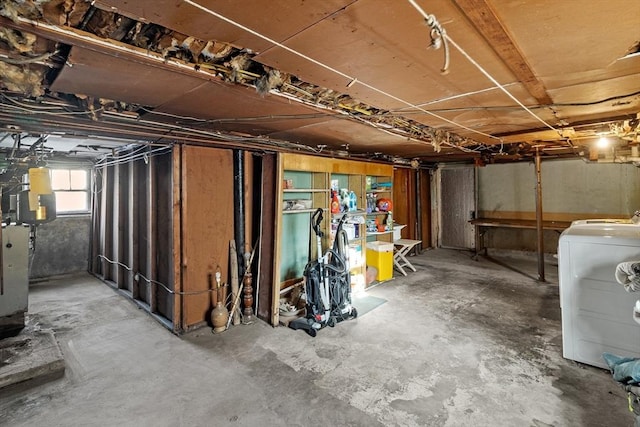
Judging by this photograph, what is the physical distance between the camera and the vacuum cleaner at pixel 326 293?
11.1ft

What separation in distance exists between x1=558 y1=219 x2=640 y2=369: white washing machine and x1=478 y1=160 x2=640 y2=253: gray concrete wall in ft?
13.9

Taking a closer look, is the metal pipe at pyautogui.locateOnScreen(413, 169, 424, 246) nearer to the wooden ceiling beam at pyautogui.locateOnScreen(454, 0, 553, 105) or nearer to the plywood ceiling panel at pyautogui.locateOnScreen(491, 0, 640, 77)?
the wooden ceiling beam at pyautogui.locateOnScreen(454, 0, 553, 105)

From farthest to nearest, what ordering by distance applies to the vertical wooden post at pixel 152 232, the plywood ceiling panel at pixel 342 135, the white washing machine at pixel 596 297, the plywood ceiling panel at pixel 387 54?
the vertical wooden post at pixel 152 232
the plywood ceiling panel at pixel 342 135
the white washing machine at pixel 596 297
the plywood ceiling panel at pixel 387 54

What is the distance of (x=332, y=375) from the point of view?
2.51 metres

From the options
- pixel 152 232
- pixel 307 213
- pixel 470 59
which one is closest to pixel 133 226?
pixel 152 232

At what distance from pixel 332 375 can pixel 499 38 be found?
2.47 meters

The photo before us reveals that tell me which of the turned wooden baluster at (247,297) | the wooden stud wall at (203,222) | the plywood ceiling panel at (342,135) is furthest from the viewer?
the turned wooden baluster at (247,297)

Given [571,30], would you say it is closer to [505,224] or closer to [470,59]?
[470,59]

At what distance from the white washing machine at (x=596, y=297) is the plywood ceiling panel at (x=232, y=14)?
282 centimetres

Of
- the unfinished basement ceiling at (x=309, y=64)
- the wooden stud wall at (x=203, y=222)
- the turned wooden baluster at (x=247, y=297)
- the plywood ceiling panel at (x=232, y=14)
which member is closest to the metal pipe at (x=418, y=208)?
the unfinished basement ceiling at (x=309, y=64)

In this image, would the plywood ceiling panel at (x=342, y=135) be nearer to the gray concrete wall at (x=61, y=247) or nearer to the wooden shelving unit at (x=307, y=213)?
the wooden shelving unit at (x=307, y=213)

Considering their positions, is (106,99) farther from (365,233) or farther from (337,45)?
(365,233)

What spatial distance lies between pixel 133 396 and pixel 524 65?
10.9ft

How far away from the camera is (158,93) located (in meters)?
1.97
